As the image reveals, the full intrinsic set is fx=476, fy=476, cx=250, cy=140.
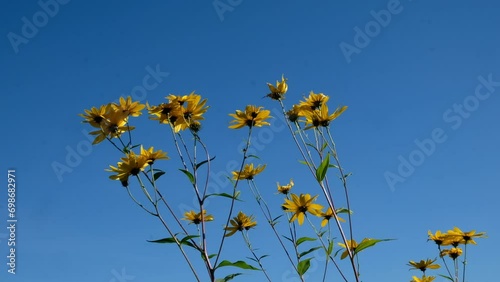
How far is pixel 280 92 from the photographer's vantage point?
3908 mm

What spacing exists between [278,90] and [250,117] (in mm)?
361

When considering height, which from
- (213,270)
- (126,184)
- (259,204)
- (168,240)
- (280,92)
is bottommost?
(213,270)

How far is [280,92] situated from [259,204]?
1.11 meters

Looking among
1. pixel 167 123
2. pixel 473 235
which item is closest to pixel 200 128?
pixel 167 123

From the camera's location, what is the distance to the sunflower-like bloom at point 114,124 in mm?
3000

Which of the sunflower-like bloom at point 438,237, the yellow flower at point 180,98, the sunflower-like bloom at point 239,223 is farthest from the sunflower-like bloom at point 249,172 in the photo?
Result: the sunflower-like bloom at point 438,237

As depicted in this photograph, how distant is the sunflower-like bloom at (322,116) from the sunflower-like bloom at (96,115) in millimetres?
1465

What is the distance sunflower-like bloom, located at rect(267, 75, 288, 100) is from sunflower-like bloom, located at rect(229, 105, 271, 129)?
23 centimetres

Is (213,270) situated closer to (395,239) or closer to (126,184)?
(126,184)

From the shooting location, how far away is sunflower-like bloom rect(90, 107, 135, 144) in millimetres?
3000

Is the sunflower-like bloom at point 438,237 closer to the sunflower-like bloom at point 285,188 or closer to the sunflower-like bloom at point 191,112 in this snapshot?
the sunflower-like bloom at point 285,188

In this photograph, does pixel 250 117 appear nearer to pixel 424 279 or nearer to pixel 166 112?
pixel 166 112

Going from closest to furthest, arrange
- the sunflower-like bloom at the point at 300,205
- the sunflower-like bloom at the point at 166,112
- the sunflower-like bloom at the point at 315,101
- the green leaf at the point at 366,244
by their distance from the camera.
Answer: the green leaf at the point at 366,244
the sunflower-like bloom at the point at 166,112
the sunflower-like bloom at the point at 315,101
the sunflower-like bloom at the point at 300,205

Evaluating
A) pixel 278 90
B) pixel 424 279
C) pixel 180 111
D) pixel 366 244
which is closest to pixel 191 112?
pixel 180 111
